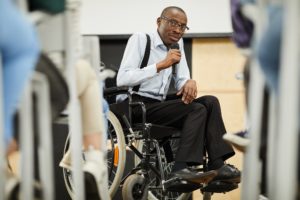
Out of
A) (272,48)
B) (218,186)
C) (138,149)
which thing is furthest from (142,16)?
(272,48)

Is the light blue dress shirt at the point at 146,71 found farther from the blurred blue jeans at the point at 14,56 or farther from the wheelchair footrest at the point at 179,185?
the blurred blue jeans at the point at 14,56

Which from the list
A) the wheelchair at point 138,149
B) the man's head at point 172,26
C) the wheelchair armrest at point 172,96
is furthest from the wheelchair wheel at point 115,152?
the man's head at point 172,26

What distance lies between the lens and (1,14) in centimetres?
85

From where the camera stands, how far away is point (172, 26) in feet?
8.78

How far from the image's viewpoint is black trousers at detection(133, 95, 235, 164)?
2.24 m

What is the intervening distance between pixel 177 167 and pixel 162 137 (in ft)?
0.84

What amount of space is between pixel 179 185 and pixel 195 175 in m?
0.11

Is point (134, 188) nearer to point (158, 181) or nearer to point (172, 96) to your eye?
point (158, 181)

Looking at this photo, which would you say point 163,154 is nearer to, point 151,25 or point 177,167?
point 177,167

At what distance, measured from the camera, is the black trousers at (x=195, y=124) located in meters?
2.24

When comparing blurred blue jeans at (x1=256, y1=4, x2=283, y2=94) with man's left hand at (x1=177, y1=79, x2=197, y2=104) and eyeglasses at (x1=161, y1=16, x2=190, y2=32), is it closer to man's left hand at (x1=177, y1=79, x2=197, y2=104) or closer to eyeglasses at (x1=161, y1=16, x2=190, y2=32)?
man's left hand at (x1=177, y1=79, x2=197, y2=104)

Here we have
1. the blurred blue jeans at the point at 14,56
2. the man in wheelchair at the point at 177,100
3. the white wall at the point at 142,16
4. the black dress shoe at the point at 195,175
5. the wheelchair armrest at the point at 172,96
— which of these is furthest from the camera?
the white wall at the point at 142,16

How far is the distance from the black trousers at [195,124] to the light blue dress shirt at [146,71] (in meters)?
0.14

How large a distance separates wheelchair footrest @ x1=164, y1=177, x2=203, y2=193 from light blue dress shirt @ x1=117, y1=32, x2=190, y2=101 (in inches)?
22.7
